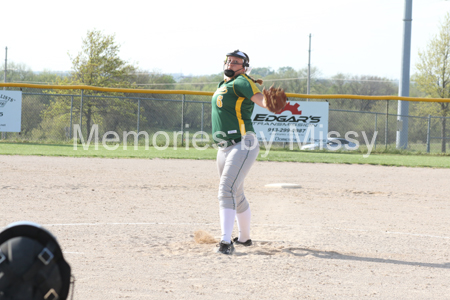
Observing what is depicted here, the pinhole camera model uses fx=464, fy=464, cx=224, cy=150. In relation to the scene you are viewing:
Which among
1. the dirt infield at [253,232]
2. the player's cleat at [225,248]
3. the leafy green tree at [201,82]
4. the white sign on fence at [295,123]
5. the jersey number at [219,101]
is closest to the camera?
the dirt infield at [253,232]

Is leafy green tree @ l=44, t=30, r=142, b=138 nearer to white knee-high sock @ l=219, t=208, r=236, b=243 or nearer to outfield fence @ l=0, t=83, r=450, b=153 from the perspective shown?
outfield fence @ l=0, t=83, r=450, b=153

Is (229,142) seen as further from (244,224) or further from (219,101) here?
(244,224)

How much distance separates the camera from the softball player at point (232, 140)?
14.8 ft

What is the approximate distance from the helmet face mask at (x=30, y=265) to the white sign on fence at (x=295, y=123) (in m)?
17.7

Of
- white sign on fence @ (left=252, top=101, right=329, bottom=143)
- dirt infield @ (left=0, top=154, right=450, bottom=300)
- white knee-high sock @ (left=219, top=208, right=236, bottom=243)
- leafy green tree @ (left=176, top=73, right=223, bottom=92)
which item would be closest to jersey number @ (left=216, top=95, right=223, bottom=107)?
white knee-high sock @ (left=219, top=208, right=236, bottom=243)

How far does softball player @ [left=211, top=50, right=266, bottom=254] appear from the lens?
4.50 meters

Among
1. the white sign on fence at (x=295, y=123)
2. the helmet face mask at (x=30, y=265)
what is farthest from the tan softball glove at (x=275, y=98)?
the white sign on fence at (x=295, y=123)

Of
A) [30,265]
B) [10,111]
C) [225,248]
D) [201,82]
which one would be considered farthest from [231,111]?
[201,82]

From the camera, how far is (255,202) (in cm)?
759

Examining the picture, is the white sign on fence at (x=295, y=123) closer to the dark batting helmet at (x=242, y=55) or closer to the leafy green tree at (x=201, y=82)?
the dark batting helmet at (x=242, y=55)

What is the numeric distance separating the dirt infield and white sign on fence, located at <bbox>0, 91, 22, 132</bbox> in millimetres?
7992

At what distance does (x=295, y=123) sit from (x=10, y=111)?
37.7 feet

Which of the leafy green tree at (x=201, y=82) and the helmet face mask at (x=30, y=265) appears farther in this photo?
the leafy green tree at (x=201, y=82)

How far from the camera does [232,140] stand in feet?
15.1
